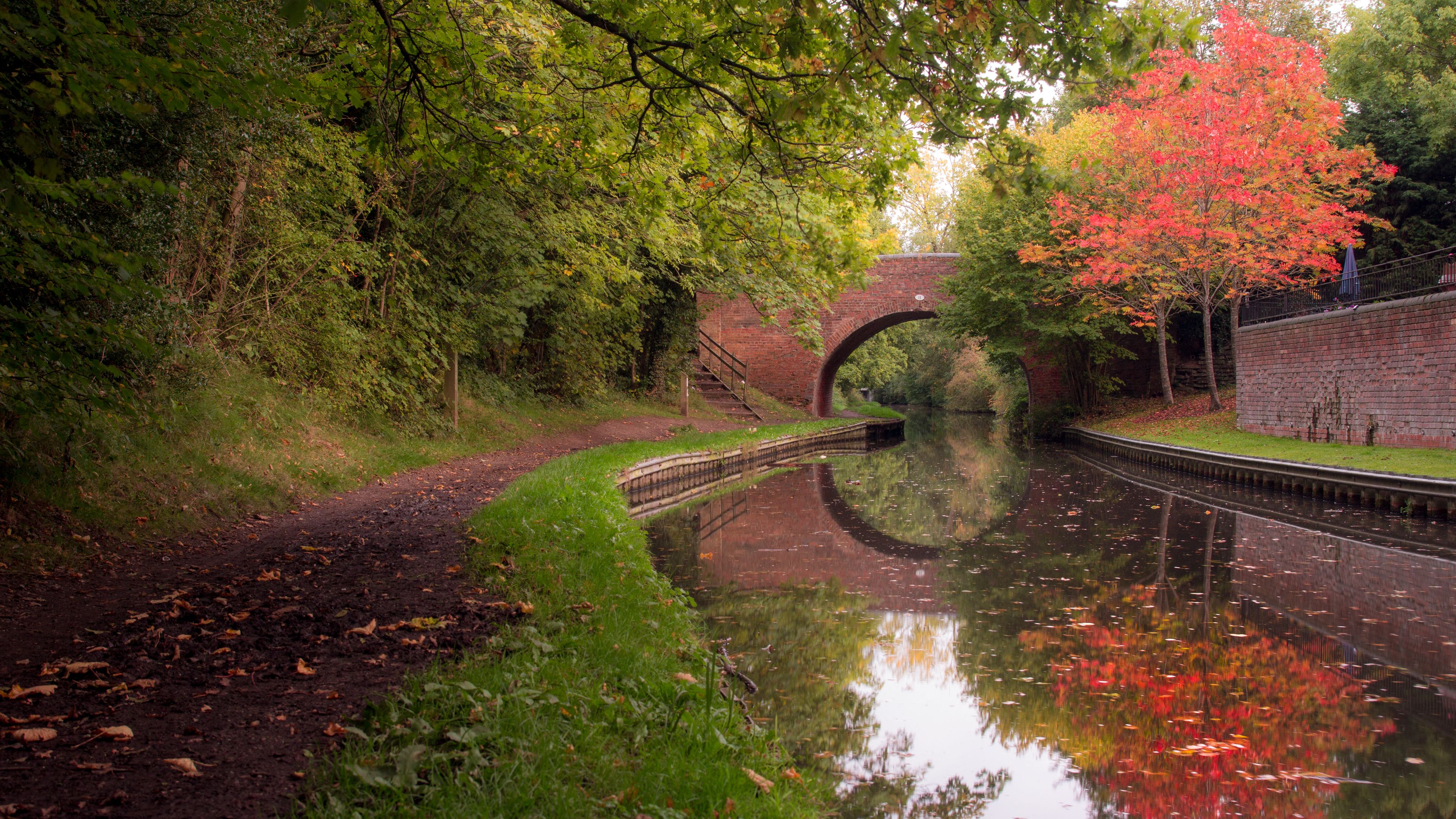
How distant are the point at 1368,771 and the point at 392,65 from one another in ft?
19.5

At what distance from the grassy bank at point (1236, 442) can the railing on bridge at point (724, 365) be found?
30.1ft

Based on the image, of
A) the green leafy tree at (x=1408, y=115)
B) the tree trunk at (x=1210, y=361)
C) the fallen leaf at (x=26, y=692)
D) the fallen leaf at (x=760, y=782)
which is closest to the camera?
the fallen leaf at (x=760, y=782)

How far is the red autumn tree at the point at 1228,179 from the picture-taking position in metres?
16.6

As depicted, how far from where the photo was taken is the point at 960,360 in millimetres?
44469

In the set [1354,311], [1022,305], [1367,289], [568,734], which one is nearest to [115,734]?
[568,734]

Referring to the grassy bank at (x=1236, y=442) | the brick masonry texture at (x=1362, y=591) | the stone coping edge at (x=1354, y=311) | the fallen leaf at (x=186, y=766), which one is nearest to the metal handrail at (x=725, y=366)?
the grassy bank at (x=1236, y=442)

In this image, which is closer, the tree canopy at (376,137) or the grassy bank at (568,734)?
the grassy bank at (568,734)

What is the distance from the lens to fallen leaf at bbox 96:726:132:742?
8.71 feet

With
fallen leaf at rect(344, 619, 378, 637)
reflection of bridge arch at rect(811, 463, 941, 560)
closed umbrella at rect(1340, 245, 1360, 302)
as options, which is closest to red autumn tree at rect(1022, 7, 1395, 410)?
closed umbrella at rect(1340, 245, 1360, 302)

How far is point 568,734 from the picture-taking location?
2895 millimetres

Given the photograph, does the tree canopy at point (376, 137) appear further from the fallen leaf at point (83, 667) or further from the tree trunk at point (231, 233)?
the fallen leaf at point (83, 667)

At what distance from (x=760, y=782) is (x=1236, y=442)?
15.8m

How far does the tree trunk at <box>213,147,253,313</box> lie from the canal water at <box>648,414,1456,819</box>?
4375 mm

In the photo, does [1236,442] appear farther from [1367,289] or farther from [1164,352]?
[1164,352]
